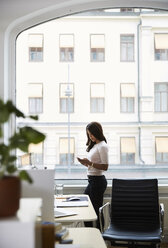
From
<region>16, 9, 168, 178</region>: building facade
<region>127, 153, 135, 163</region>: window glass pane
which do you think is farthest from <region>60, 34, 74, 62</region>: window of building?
<region>127, 153, 135, 163</region>: window glass pane

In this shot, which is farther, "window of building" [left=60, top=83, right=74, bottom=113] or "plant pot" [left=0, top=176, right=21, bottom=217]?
"window of building" [left=60, top=83, right=74, bottom=113]

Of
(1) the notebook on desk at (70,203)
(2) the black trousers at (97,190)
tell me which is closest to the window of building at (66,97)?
(2) the black trousers at (97,190)

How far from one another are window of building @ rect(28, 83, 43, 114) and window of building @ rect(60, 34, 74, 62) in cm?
51

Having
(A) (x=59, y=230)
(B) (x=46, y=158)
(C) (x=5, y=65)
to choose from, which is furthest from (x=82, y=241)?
(B) (x=46, y=158)

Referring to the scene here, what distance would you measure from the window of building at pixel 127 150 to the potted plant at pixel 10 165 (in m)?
4.76

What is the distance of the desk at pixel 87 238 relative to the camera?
2730mm

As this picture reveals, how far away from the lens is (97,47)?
21.7 ft

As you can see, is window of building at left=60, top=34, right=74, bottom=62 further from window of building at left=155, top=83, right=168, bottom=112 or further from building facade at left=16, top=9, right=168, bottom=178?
window of building at left=155, top=83, right=168, bottom=112

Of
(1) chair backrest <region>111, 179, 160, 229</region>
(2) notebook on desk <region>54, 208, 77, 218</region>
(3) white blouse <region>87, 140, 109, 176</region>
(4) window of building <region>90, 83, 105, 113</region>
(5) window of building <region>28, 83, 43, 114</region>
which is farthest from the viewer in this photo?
(4) window of building <region>90, 83, 105, 113</region>

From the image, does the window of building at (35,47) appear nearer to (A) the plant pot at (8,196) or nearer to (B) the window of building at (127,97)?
(B) the window of building at (127,97)

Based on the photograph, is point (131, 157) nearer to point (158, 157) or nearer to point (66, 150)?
point (158, 157)

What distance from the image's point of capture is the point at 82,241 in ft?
9.25

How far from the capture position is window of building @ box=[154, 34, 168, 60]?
6.49m

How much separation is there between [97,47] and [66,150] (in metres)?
1.48
